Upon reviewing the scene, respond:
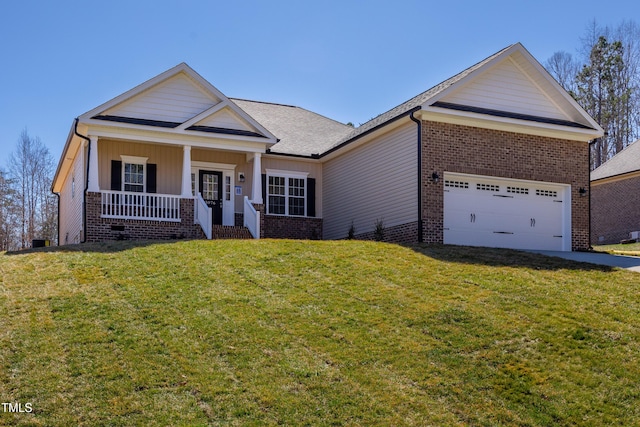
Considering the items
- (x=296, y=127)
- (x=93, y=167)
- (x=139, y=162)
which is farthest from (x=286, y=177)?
(x=93, y=167)

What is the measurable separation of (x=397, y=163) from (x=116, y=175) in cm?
813

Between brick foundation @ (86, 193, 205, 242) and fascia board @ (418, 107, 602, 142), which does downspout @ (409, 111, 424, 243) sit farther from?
brick foundation @ (86, 193, 205, 242)

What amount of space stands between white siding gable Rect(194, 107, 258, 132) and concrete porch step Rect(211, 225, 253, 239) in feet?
9.40

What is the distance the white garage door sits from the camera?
65.7 ft

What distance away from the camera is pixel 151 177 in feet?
73.3

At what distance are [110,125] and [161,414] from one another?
1293 cm

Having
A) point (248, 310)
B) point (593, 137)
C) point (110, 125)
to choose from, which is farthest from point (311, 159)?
point (248, 310)

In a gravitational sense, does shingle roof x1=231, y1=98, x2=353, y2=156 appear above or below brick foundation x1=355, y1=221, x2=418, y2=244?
above

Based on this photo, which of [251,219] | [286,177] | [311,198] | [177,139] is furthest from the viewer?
[311,198]

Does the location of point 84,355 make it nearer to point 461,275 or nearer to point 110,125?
point 461,275

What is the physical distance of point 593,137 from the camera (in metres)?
21.7

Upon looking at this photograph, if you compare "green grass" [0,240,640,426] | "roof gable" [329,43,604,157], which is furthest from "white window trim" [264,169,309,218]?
"green grass" [0,240,640,426]

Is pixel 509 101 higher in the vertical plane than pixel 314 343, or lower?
higher

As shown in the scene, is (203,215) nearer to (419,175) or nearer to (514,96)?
(419,175)
